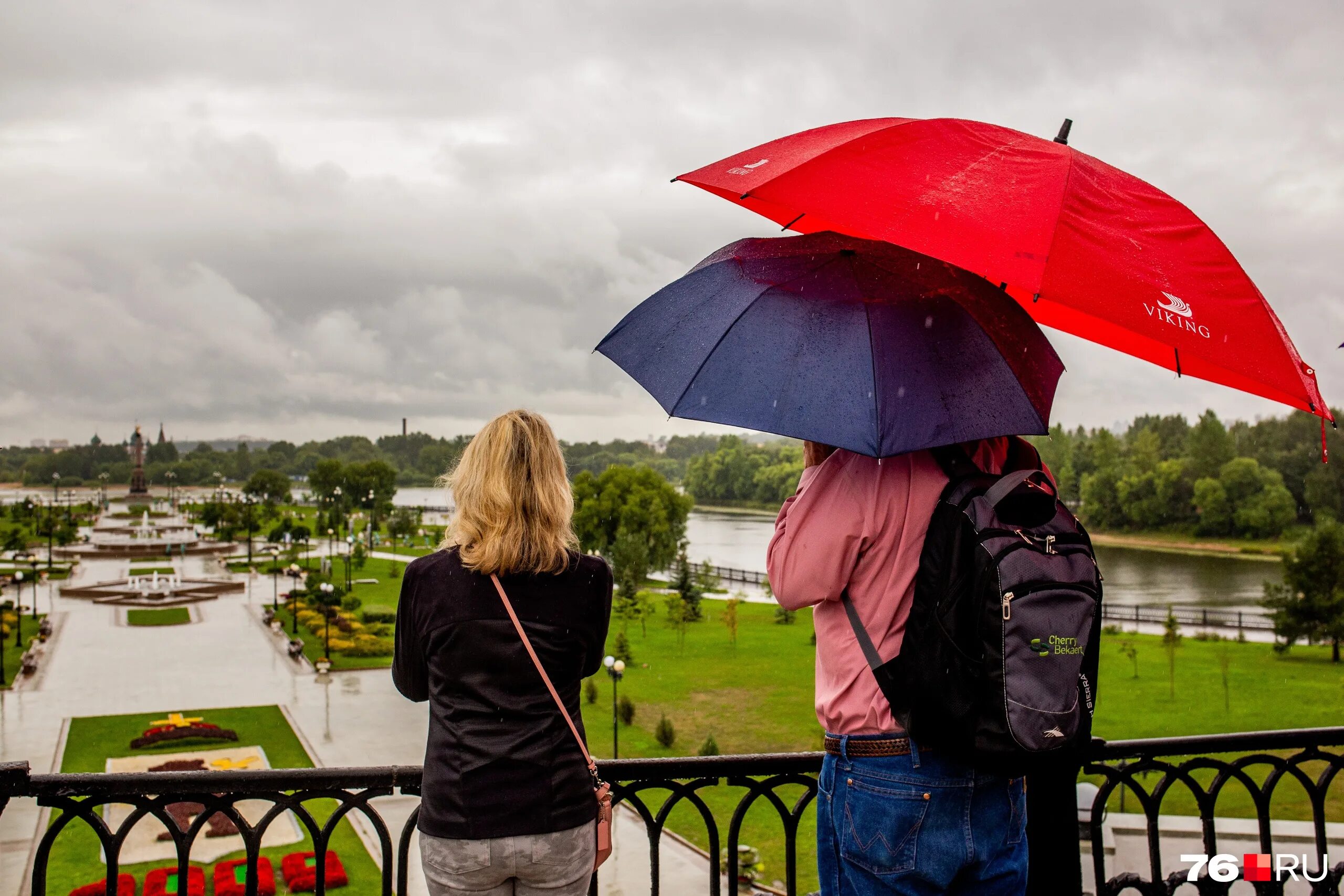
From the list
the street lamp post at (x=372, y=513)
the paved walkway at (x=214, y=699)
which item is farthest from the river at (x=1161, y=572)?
the street lamp post at (x=372, y=513)

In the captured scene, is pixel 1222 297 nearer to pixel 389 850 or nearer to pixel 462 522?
pixel 462 522

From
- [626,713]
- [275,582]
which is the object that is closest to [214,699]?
[626,713]

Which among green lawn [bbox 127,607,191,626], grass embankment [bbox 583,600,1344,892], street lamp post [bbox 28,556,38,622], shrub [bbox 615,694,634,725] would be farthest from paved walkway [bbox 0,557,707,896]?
shrub [bbox 615,694,634,725]

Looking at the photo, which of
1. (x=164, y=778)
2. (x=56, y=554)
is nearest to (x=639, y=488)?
(x=56, y=554)

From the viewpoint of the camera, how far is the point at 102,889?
1259 cm

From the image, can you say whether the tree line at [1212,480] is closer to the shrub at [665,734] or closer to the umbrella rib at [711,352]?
the shrub at [665,734]

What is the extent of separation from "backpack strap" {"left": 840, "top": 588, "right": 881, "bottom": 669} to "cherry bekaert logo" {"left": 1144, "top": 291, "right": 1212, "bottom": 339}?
0.81m

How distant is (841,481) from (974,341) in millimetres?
452

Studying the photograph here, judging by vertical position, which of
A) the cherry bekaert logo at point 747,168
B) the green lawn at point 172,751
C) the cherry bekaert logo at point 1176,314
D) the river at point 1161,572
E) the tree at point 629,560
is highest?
the cherry bekaert logo at point 747,168

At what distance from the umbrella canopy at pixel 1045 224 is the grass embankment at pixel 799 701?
1265 centimetres

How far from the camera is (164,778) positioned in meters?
2.65

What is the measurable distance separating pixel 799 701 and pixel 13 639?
27.3 m

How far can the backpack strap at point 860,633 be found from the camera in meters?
1.95

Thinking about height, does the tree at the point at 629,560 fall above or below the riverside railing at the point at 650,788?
below
